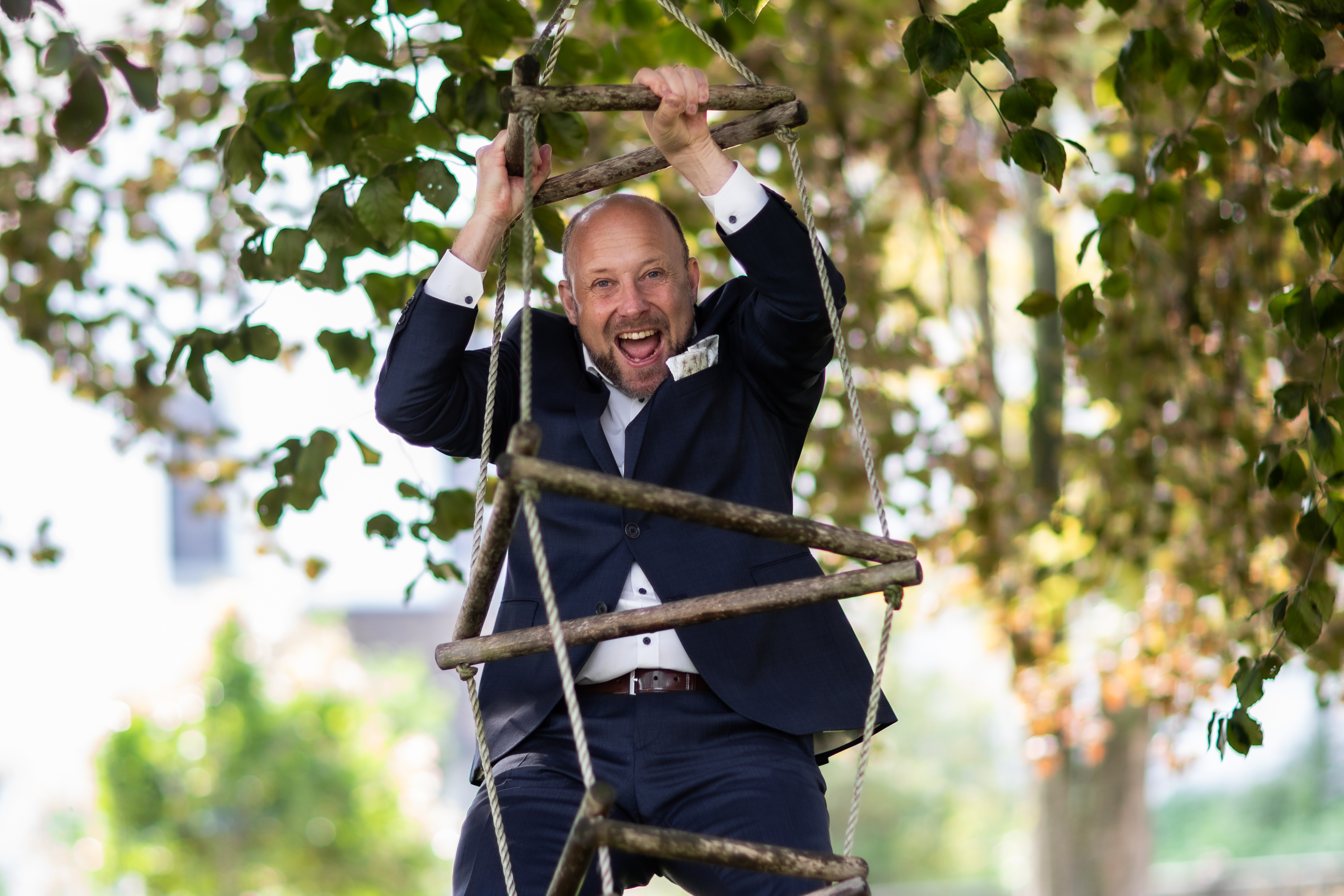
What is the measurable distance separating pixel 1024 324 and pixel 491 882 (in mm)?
5465

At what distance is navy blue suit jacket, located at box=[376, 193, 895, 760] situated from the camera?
199 centimetres

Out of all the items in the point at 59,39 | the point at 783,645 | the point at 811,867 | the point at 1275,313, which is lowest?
the point at 811,867

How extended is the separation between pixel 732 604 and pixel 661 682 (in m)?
0.39

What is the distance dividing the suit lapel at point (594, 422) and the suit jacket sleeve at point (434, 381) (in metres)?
0.15

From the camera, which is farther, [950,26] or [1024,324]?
Result: [1024,324]

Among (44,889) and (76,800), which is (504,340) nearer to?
(76,800)

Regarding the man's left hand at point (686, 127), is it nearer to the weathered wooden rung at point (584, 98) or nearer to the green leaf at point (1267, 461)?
the weathered wooden rung at point (584, 98)

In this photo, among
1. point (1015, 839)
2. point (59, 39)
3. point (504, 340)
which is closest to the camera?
point (59, 39)

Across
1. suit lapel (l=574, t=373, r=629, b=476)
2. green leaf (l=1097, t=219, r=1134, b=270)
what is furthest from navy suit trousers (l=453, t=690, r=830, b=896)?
green leaf (l=1097, t=219, r=1134, b=270)

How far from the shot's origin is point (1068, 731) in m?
5.79

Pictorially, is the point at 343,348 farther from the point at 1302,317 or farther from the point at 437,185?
the point at 1302,317

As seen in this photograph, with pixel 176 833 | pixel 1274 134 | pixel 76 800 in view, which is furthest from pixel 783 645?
pixel 76 800

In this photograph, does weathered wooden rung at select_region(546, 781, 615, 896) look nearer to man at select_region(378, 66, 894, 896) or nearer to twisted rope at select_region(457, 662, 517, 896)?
twisted rope at select_region(457, 662, 517, 896)

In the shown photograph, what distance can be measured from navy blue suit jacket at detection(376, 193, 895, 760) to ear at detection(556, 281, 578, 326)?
169 mm
